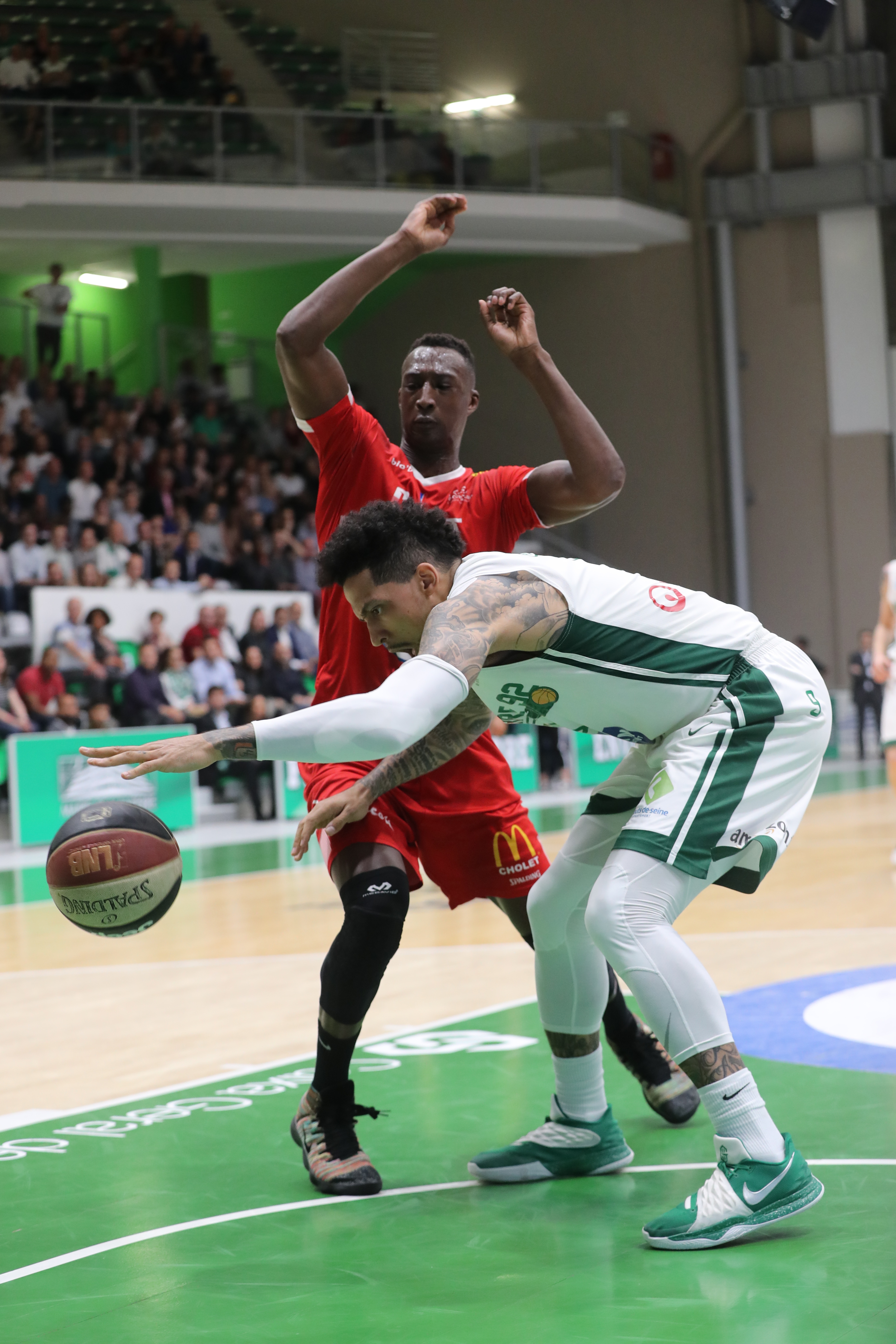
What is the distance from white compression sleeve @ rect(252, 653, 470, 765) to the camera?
3.04 metres

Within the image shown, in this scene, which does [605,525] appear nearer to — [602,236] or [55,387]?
[602,236]

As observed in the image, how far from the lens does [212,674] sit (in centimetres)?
1598

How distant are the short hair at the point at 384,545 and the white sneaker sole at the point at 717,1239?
5.16 feet

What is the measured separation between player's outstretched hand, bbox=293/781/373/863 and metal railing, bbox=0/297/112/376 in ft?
60.7

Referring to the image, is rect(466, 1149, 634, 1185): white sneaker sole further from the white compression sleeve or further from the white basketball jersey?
the white compression sleeve

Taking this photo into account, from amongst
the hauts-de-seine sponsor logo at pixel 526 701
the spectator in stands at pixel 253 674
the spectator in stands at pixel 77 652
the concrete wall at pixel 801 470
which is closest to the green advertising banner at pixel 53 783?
the spectator in stands at pixel 77 652

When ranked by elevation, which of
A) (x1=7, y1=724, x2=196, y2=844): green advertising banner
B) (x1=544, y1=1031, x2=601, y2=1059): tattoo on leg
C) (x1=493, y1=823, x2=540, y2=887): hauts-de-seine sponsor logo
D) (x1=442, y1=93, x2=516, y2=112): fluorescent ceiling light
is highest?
(x1=442, y1=93, x2=516, y2=112): fluorescent ceiling light

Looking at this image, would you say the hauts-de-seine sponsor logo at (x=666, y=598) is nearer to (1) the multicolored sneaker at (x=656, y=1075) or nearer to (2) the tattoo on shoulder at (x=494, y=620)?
(2) the tattoo on shoulder at (x=494, y=620)

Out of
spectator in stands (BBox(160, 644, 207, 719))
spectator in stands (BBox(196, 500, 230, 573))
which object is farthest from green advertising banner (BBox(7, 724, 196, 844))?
spectator in stands (BBox(196, 500, 230, 573))

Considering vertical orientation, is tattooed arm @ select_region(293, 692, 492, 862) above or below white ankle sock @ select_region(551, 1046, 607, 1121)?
above

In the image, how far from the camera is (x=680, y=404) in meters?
26.7

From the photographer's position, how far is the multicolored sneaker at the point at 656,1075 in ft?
14.9

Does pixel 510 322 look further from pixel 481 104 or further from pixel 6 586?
pixel 481 104

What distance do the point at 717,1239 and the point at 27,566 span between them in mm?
14482
